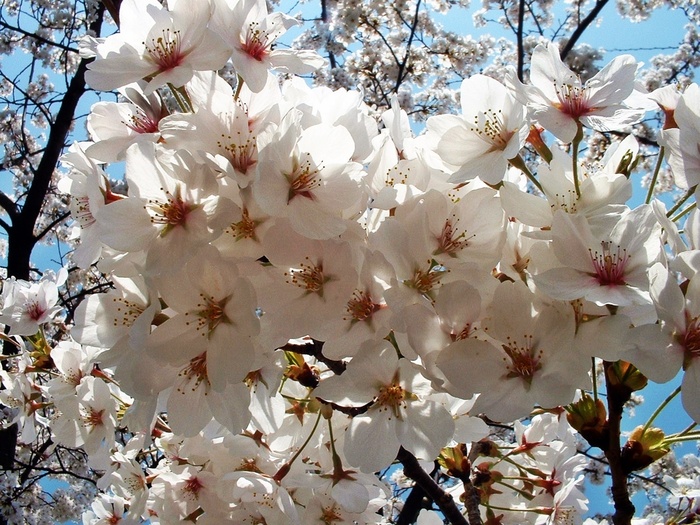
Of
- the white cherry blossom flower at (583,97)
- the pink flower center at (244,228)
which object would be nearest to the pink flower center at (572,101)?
the white cherry blossom flower at (583,97)

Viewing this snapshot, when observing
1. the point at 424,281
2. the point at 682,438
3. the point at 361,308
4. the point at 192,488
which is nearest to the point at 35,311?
the point at 192,488

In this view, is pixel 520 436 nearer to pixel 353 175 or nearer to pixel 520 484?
pixel 520 484

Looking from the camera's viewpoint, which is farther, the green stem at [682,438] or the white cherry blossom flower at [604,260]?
the green stem at [682,438]

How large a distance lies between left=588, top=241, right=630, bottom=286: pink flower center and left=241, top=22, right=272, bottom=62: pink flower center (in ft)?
2.32

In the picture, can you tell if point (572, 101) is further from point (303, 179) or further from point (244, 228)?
point (244, 228)

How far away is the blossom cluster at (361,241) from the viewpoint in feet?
3.03

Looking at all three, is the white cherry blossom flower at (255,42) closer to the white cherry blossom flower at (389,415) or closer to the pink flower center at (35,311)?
the white cherry blossom flower at (389,415)

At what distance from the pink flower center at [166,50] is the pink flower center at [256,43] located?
12cm

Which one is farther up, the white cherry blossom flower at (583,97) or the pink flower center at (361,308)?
the white cherry blossom flower at (583,97)

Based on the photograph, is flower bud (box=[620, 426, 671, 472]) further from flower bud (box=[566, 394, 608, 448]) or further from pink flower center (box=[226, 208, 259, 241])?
pink flower center (box=[226, 208, 259, 241])

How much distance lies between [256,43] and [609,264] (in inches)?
30.3

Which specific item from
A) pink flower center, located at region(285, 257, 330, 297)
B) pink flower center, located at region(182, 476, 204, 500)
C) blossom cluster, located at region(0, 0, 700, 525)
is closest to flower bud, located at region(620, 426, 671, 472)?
blossom cluster, located at region(0, 0, 700, 525)

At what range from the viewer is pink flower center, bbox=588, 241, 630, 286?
0.92 metres

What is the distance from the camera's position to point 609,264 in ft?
3.09
